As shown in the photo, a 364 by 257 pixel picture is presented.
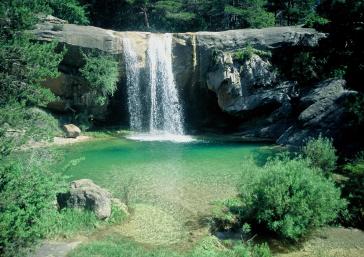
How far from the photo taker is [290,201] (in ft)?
32.8

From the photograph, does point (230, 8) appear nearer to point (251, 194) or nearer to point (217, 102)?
point (217, 102)

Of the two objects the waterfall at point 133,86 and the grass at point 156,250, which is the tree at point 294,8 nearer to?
the waterfall at point 133,86

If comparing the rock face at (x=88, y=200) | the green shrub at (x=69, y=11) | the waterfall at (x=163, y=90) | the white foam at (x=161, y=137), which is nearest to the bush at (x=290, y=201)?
the rock face at (x=88, y=200)

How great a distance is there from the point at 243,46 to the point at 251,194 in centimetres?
1966

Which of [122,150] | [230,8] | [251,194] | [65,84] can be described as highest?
[230,8]

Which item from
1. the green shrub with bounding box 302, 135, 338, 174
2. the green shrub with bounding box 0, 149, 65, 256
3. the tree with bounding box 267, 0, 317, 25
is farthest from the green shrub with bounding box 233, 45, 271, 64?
the green shrub with bounding box 0, 149, 65, 256

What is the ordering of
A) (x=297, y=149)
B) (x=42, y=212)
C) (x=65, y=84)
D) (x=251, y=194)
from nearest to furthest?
(x=42, y=212) → (x=251, y=194) → (x=297, y=149) → (x=65, y=84)

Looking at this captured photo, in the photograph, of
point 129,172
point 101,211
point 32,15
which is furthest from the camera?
point 129,172

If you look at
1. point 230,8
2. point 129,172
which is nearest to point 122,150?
point 129,172

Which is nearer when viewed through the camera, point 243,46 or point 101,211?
point 101,211

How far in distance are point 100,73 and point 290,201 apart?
791 inches

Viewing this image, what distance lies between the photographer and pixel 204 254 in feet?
29.9

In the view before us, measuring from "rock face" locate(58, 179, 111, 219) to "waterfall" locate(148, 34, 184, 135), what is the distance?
59.6 feet

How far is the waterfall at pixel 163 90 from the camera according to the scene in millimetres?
29594
